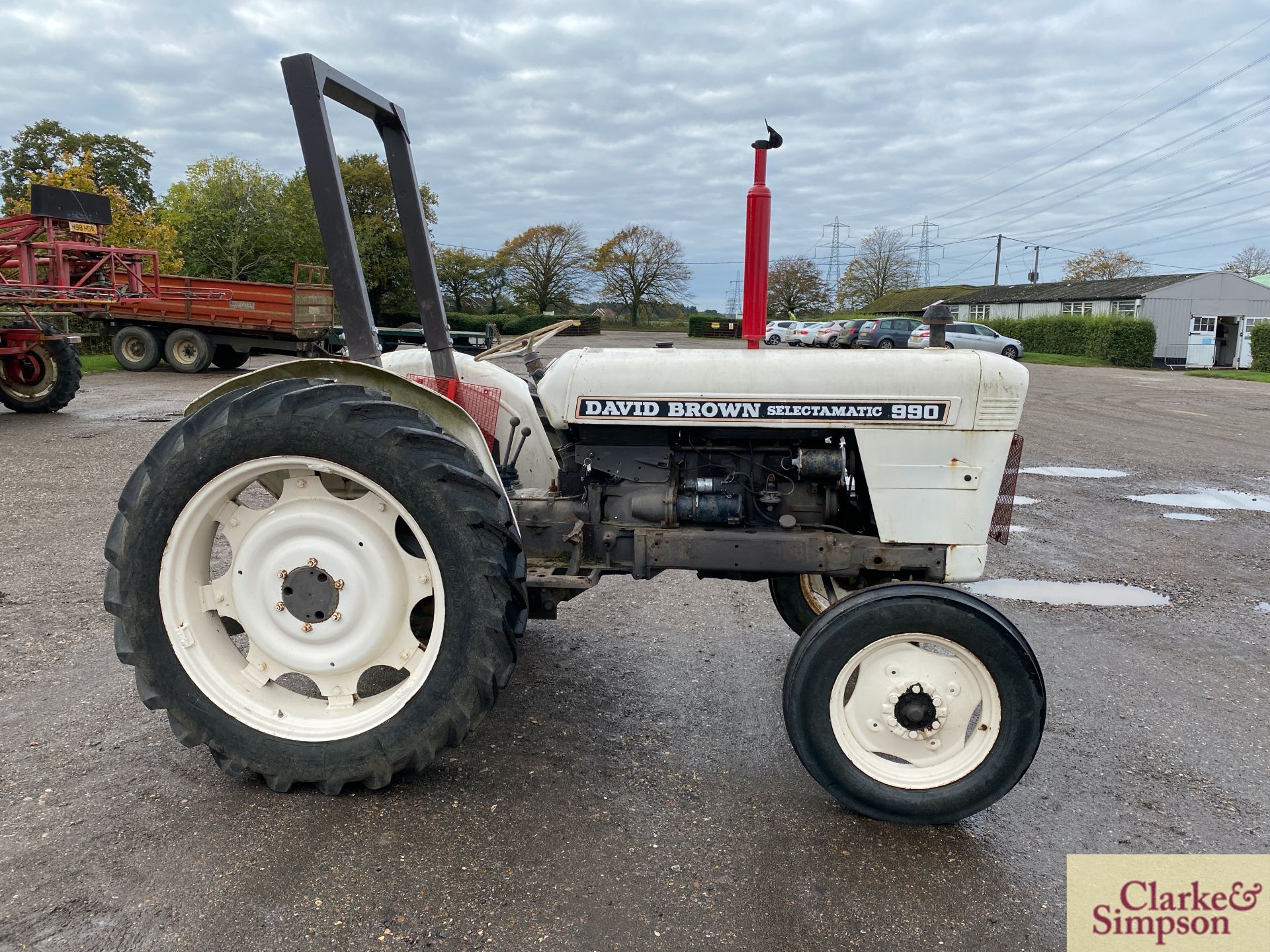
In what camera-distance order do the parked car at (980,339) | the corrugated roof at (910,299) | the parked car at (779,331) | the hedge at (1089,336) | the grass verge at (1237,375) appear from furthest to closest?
1. the corrugated roof at (910,299)
2. the parked car at (779,331)
3. the hedge at (1089,336)
4. the parked car at (980,339)
5. the grass verge at (1237,375)

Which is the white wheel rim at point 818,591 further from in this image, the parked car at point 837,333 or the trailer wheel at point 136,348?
the parked car at point 837,333

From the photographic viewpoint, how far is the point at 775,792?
3057mm

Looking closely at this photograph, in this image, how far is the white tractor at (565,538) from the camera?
9.05 feet

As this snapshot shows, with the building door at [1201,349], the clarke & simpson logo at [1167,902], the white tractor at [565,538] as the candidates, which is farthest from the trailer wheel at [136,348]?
the building door at [1201,349]

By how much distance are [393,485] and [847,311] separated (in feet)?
214

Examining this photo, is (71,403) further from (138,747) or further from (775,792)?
(775,792)

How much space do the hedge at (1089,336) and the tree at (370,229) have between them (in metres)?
26.4

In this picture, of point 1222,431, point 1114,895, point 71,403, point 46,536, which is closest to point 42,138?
point 71,403

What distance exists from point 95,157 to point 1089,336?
1727 inches

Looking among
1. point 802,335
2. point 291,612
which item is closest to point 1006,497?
point 291,612

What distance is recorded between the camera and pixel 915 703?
281 cm

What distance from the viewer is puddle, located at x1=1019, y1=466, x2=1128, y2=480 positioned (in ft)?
30.7

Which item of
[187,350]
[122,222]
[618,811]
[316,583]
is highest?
[122,222]

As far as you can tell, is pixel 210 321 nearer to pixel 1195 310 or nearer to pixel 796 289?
pixel 1195 310
